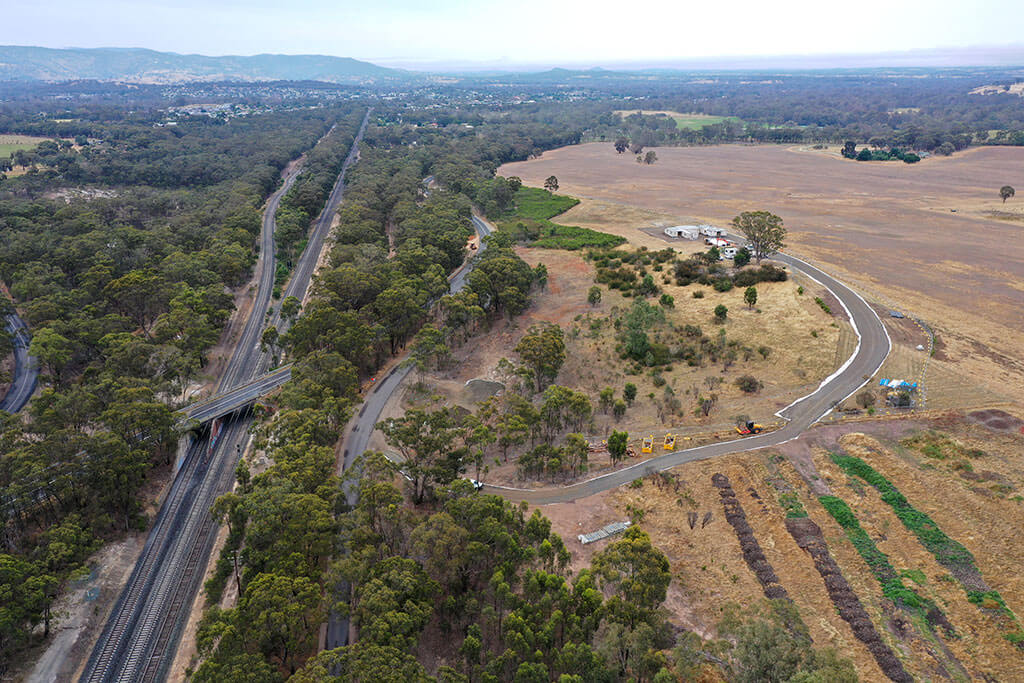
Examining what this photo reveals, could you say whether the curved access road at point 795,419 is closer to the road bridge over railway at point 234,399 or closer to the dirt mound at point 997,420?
the dirt mound at point 997,420

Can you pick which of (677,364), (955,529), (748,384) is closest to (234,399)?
(677,364)

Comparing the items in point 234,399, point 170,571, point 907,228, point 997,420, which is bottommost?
point 170,571

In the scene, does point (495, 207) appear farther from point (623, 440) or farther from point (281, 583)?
point (281, 583)

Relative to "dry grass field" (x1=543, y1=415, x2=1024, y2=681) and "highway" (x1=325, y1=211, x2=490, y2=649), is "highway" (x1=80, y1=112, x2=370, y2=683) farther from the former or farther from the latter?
"dry grass field" (x1=543, y1=415, x2=1024, y2=681)

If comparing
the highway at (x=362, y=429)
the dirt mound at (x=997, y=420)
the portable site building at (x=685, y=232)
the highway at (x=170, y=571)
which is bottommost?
the highway at (x=170, y=571)

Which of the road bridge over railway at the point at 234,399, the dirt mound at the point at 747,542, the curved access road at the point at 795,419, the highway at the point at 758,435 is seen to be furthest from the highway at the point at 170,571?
the dirt mound at the point at 747,542

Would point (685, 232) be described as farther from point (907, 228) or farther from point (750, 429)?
point (750, 429)
